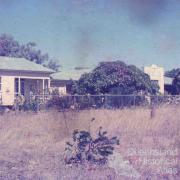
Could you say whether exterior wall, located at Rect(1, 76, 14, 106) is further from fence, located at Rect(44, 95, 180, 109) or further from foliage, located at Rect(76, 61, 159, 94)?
fence, located at Rect(44, 95, 180, 109)

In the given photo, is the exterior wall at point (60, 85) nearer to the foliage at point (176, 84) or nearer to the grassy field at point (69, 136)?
the foliage at point (176, 84)

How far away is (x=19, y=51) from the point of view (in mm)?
45688

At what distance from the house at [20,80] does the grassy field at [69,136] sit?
9636mm

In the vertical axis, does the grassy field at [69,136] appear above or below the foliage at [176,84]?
below

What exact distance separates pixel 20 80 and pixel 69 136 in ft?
54.2

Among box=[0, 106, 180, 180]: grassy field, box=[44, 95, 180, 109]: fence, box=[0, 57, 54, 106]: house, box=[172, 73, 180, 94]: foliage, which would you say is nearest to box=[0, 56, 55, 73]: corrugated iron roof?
box=[0, 57, 54, 106]: house

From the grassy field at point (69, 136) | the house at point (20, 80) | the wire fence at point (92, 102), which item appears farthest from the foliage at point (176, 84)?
the grassy field at point (69, 136)

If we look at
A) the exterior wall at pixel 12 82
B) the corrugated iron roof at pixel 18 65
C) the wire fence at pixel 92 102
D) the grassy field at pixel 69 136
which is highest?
the corrugated iron roof at pixel 18 65

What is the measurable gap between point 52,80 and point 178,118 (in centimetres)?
1764

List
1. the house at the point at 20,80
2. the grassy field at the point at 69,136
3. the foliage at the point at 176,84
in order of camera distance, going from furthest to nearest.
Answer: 1. the foliage at the point at 176,84
2. the house at the point at 20,80
3. the grassy field at the point at 69,136

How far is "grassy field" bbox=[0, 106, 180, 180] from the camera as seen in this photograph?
→ 280 inches

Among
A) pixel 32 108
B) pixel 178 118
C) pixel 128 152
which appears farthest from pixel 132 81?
pixel 128 152

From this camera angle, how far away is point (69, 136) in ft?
38.5

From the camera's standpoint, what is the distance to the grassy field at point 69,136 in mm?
7117
